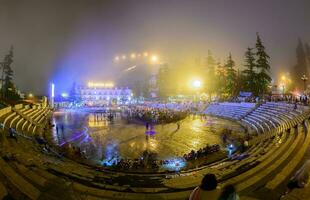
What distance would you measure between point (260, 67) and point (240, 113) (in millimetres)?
16937

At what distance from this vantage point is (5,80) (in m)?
59.0

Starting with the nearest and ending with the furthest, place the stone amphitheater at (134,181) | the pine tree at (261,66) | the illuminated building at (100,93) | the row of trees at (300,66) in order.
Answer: the stone amphitheater at (134,181) → the pine tree at (261,66) → the row of trees at (300,66) → the illuminated building at (100,93)

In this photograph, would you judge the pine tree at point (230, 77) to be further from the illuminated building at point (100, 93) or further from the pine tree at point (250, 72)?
the illuminated building at point (100, 93)

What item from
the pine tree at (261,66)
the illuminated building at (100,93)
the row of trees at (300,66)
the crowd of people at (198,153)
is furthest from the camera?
the illuminated building at (100,93)

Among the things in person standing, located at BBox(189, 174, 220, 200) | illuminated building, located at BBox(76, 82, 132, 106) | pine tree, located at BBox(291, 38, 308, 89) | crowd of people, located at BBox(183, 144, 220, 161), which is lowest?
crowd of people, located at BBox(183, 144, 220, 161)

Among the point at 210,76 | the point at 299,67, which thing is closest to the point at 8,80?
the point at 210,76

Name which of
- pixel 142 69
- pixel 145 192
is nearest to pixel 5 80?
pixel 145 192

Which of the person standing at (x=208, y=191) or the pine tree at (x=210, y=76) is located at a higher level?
the pine tree at (x=210, y=76)

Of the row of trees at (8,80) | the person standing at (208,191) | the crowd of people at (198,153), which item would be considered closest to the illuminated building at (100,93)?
the row of trees at (8,80)

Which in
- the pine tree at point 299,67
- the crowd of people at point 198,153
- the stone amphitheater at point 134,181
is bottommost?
the crowd of people at point 198,153

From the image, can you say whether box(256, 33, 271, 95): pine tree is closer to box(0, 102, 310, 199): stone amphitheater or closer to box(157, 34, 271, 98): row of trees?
box(157, 34, 271, 98): row of trees

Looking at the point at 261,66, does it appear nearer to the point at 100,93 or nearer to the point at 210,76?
the point at 210,76

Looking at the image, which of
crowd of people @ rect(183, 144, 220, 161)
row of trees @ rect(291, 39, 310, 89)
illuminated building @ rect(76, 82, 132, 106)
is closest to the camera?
crowd of people @ rect(183, 144, 220, 161)

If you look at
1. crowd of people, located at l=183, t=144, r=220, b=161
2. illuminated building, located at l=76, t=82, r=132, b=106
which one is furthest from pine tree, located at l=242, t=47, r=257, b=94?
illuminated building, located at l=76, t=82, r=132, b=106
